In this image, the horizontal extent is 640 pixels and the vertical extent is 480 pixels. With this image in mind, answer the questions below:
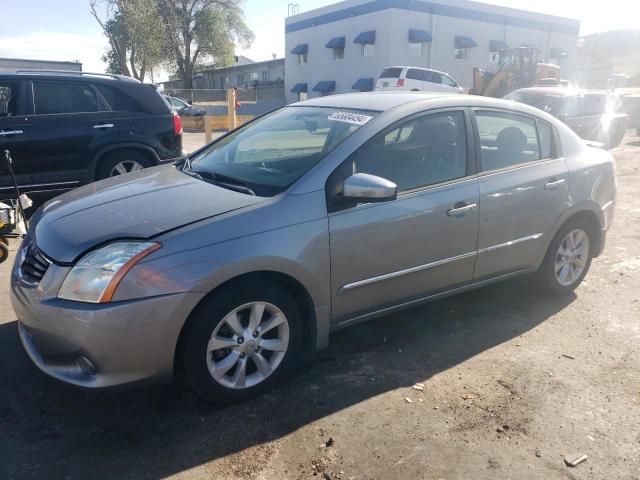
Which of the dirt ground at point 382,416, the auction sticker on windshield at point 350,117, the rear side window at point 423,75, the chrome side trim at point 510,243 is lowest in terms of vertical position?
the dirt ground at point 382,416

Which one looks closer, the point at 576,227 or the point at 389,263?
the point at 389,263

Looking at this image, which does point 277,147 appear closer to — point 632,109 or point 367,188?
point 367,188

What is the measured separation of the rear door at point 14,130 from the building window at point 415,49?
27973 millimetres

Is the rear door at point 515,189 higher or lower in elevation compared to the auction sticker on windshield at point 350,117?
lower

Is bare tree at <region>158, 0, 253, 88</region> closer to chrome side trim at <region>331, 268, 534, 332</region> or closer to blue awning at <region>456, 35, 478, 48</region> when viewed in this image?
blue awning at <region>456, 35, 478, 48</region>

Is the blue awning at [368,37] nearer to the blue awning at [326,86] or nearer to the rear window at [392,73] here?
the blue awning at [326,86]

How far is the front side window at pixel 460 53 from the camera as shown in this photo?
33.5m

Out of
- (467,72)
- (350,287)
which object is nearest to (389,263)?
(350,287)

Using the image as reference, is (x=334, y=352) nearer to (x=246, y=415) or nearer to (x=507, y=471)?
(x=246, y=415)

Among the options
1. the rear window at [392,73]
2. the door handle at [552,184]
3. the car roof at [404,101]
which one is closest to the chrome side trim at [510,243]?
the door handle at [552,184]

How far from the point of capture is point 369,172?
338cm

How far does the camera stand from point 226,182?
344 cm

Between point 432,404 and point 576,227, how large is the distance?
2.31 m

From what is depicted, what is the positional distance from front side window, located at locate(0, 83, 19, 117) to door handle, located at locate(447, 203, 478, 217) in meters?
5.46
